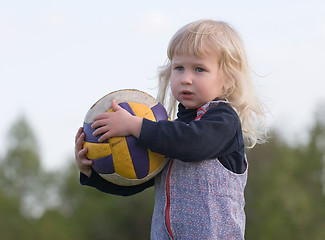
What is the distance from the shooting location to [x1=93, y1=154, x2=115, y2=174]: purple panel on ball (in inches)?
178

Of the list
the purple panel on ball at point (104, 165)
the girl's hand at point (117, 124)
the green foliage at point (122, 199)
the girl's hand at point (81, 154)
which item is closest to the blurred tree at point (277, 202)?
the green foliage at point (122, 199)

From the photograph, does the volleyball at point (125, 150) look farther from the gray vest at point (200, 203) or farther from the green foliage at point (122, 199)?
the green foliage at point (122, 199)

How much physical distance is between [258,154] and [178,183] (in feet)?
130

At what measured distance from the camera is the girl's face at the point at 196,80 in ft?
15.4

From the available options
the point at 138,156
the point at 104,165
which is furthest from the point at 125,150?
the point at 104,165

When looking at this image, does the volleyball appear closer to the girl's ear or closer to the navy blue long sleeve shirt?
the navy blue long sleeve shirt

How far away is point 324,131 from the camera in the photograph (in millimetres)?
45250

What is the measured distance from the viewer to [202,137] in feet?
14.4

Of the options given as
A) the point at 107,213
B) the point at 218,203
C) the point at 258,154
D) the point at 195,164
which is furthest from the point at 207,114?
the point at 107,213

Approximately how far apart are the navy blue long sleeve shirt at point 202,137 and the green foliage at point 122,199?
35.5 metres

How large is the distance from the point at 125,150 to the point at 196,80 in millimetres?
786

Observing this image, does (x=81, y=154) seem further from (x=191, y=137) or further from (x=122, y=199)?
(x=122, y=199)

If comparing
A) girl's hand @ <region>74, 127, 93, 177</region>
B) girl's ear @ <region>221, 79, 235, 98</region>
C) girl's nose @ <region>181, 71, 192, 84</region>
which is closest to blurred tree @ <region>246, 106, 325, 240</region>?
girl's ear @ <region>221, 79, 235, 98</region>

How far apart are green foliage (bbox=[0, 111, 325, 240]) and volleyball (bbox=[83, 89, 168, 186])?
1396 inches
